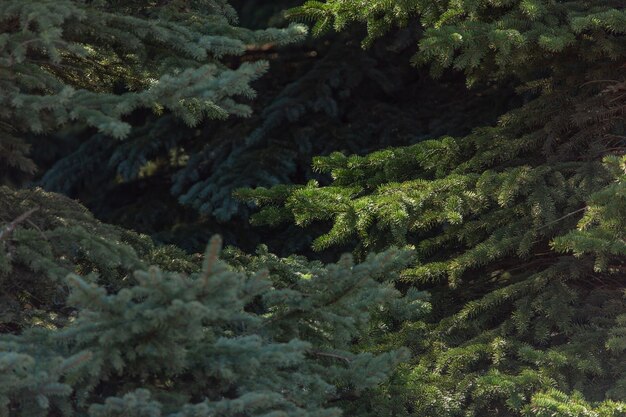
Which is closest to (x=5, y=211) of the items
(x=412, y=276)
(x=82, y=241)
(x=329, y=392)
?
(x=82, y=241)

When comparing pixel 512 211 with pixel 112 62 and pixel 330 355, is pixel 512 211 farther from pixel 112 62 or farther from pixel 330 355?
pixel 112 62

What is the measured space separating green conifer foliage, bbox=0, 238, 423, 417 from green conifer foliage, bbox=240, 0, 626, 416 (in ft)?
1.74

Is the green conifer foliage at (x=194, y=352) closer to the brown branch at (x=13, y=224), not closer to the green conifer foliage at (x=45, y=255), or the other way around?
the green conifer foliage at (x=45, y=255)

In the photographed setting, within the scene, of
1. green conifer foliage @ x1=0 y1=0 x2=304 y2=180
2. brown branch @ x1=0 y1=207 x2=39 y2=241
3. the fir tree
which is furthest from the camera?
the fir tree

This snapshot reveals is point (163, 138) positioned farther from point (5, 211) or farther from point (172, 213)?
point (5, 211)

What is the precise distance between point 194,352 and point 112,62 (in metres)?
1.37

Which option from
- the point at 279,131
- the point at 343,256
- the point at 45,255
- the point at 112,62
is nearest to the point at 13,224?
the point at 45,255

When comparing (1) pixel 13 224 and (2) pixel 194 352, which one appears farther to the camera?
(1) pixel 13 224

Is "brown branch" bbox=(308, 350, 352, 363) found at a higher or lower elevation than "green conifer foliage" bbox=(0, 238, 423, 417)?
lower

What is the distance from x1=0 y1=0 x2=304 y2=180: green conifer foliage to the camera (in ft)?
8.53

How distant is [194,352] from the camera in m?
2.40

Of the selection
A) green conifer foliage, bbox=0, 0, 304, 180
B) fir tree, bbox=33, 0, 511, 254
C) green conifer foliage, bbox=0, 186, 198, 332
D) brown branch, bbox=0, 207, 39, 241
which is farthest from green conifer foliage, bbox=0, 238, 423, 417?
fir tree, bbox=33, 0, 511, 254

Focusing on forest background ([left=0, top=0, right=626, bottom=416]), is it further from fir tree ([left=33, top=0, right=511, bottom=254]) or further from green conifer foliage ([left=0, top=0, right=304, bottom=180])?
fir tree ([left=33, top=0, right=511, bottom=254])

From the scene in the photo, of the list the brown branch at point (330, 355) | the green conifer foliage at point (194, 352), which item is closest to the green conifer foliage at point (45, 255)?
the green conifer foliage at point (194, 352)
